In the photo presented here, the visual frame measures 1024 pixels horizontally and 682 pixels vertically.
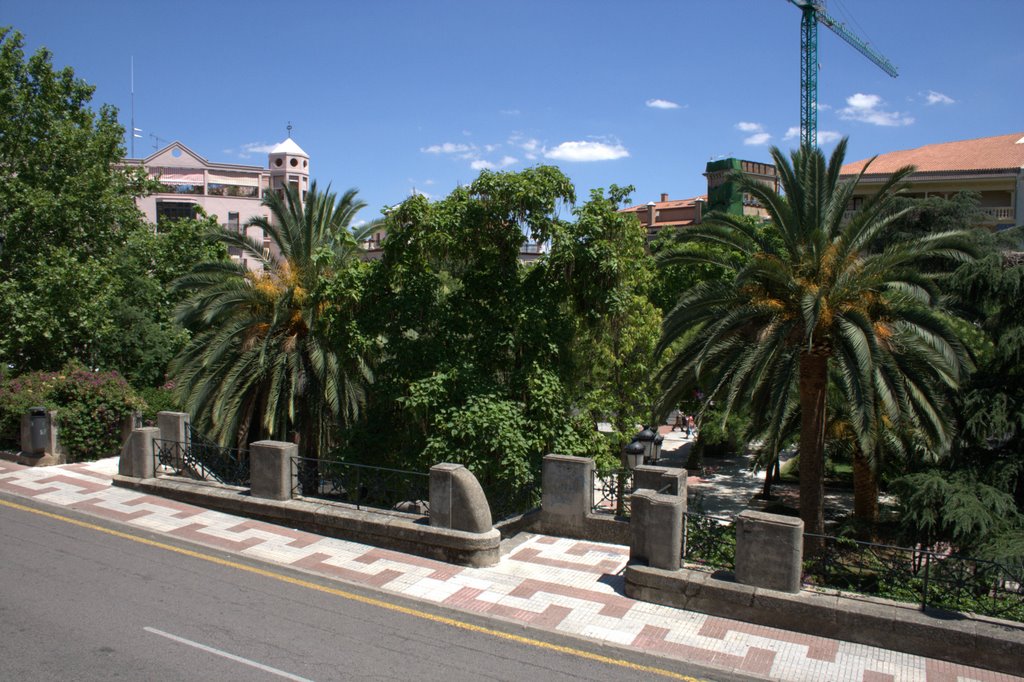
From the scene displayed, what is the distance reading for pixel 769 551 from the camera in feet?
29.7

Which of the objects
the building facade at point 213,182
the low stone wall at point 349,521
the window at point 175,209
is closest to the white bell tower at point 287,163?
the building facade at point 213,182

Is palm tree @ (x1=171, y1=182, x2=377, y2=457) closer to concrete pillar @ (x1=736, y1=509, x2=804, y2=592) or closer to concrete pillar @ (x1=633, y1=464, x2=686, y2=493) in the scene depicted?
concrete pillar @ (x1=633, y1=464, x2=686, y2=493)

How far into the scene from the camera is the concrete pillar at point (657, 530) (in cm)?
955

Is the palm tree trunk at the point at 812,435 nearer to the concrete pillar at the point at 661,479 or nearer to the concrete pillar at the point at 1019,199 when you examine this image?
the concrete pillar at the point at 661,479

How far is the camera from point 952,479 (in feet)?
38.7

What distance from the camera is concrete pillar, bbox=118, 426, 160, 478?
14.1m

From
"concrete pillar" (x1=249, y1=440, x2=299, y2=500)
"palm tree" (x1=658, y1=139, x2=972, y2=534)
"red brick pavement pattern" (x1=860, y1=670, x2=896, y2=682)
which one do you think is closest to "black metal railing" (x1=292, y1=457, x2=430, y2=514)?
"concrete pillar" (x1=249, y1=440, x2=299, y2=500)

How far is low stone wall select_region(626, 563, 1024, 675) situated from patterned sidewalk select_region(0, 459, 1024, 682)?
0.36ft

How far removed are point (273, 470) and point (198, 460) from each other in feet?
8.78

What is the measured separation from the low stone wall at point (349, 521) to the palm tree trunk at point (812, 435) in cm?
577

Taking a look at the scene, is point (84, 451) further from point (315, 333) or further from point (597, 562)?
point (597, 562)

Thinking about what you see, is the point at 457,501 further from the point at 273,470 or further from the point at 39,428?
the point at 39,428

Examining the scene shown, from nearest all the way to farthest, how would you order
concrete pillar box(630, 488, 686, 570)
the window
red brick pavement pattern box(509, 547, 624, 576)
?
concrete pillar box(630, 488, 686, 570), red brick pavement pattern box(509, 547, 624, 576), the window

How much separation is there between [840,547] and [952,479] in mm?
3618
